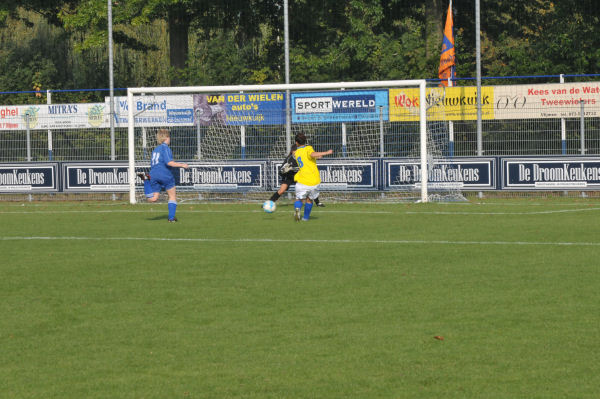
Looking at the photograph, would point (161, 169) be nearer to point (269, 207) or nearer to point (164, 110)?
point (269, 207)

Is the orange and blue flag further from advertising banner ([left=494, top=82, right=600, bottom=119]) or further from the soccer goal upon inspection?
the soccer goal

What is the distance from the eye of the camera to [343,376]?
661 cm

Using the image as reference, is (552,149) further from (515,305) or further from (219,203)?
(515,305)

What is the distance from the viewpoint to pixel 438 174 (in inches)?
928

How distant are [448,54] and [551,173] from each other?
6.06 metres

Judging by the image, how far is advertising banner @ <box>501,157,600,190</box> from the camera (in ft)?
73.8

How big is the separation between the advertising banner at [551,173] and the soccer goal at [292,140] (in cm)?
146

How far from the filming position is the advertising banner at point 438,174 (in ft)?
76.7

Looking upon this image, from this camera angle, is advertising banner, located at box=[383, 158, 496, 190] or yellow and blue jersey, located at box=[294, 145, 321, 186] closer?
yellow and blue jersey, located at box=[294, 145, 321, 186]

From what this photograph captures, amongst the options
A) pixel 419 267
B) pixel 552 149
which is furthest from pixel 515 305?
pixel 552 149

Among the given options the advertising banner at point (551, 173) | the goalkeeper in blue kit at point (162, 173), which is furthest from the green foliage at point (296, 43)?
the goalkeeper in blue kit at point (162, 173)

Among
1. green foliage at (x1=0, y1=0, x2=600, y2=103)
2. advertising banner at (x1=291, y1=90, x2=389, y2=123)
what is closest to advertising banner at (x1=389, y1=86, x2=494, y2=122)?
advertising banner at (x1=291, y1=90, x2=389, y2=123)

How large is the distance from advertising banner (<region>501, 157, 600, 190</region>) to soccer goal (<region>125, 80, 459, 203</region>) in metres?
1.46

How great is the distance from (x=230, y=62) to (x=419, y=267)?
25.1 metres
